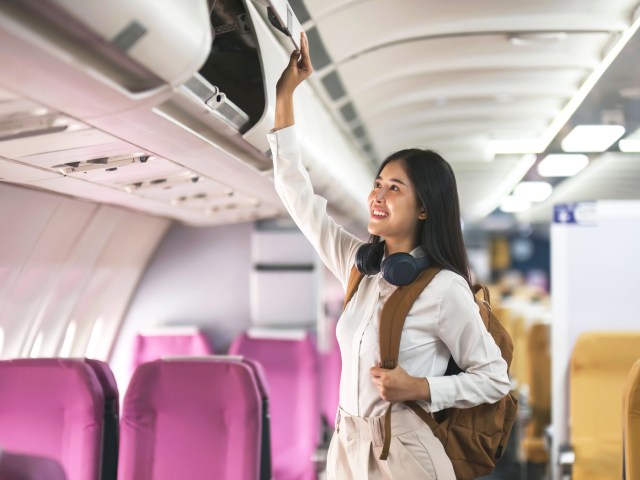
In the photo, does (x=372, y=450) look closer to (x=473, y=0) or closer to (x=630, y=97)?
(x=473, y=0)

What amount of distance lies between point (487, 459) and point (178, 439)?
141 cm

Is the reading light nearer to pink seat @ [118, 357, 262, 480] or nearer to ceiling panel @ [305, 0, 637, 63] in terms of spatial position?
ceiling panel @ [305, 0, 637, 63]

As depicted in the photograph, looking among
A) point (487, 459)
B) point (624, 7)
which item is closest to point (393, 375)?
point (487, 459)

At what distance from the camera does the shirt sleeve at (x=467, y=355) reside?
6.43 feet

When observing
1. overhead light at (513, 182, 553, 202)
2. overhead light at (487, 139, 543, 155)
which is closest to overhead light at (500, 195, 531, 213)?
overhead light at (513, 182, 553, 202)

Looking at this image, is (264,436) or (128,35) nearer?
(128,35)

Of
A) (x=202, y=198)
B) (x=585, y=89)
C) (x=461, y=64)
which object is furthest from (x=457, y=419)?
(x=585, y=89)

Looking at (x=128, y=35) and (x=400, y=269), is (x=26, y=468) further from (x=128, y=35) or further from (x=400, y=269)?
(x=400, y=269)

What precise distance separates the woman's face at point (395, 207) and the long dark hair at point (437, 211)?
0.07 ft

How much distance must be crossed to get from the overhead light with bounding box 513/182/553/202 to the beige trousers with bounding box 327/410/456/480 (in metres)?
5.85

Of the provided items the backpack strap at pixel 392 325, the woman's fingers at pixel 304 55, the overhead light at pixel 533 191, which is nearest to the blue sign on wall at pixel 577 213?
the woman's fingers at pixel 304 55

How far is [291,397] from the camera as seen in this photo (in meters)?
4.50

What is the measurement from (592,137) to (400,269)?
11.0 feet

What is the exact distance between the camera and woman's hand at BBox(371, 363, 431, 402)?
74.5 inches
